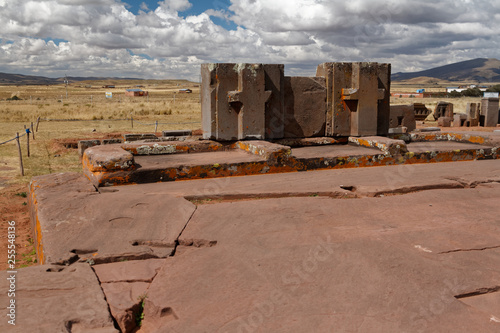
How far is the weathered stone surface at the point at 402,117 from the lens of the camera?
17244mm

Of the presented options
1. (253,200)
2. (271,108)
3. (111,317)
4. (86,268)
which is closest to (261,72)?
(271,108)

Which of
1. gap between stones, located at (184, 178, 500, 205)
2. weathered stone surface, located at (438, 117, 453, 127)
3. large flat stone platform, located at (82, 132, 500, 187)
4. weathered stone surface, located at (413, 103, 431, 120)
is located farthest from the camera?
weathered stone surface, located at (413, 103, 431, 120)

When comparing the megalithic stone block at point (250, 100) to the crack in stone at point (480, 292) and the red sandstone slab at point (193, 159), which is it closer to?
the red sandstone slab at point (193, 159)

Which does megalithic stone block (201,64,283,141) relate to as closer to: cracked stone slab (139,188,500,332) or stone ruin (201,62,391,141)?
stone ruin (201,62,391,141)

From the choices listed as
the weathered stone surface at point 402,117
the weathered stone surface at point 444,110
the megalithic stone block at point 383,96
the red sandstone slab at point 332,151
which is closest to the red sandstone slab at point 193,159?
the red sandstone slab at point 332,151

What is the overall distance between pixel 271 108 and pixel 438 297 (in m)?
5.31

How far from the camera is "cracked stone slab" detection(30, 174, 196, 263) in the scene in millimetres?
3238

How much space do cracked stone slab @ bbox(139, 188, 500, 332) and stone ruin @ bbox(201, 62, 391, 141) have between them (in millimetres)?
3153

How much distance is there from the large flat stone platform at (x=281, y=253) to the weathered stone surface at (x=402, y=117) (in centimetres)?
1245

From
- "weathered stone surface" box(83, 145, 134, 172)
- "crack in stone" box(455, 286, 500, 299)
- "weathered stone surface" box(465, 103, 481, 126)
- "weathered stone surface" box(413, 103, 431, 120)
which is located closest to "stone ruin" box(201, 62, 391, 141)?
"weathered stone surface" box(83, 145, 134, 172)

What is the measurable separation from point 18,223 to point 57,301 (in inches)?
195

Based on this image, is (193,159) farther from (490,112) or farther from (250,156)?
(490,112)

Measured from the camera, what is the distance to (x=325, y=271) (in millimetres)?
2855

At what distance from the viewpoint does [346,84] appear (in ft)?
26.2
